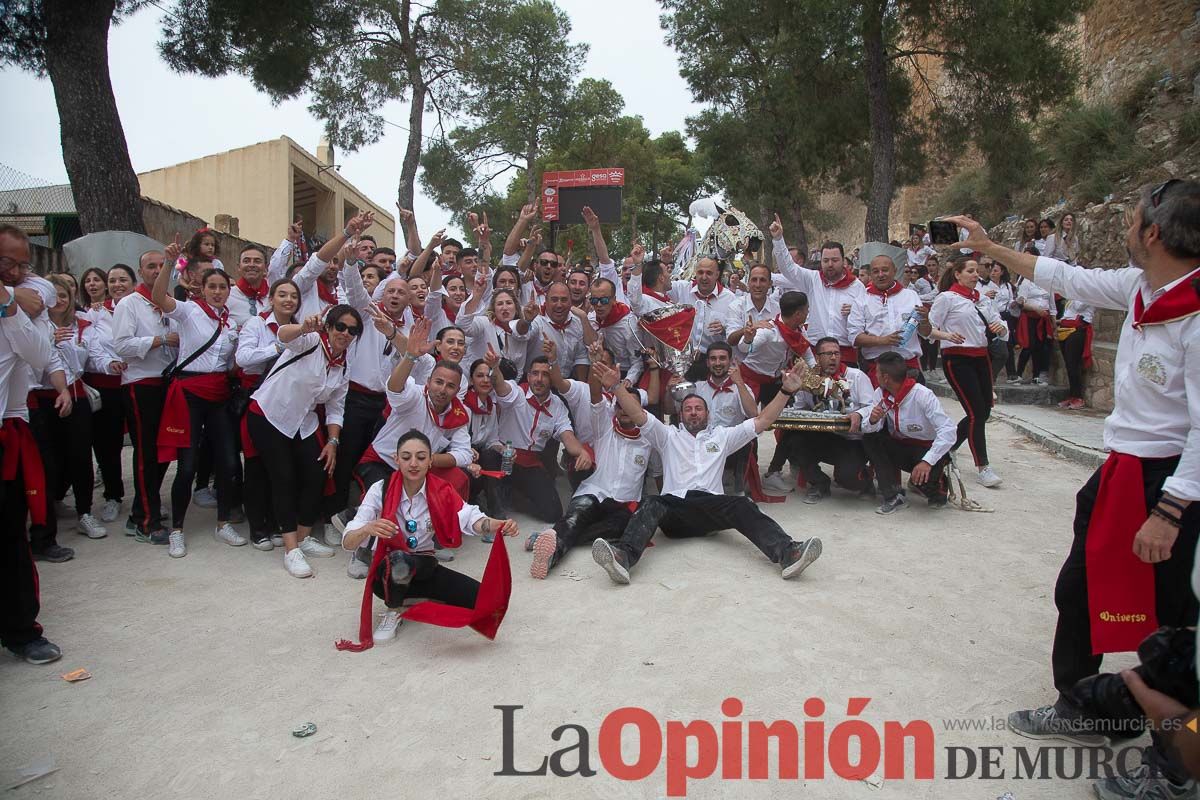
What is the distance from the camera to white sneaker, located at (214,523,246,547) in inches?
203

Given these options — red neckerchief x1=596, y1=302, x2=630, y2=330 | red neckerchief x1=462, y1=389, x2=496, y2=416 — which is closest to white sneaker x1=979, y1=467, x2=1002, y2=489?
red neckerchief x1=596, y1=302, x2=630, y2=330

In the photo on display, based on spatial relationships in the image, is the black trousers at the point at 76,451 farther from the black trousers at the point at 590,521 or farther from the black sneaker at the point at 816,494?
the black sneaker at the point at 816,494

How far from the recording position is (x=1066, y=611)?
2.87 meters

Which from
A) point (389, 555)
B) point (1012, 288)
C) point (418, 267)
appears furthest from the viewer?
point (1012, 288)

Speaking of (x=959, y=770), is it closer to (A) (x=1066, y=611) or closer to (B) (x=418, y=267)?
(A) (x=1066, y=611)

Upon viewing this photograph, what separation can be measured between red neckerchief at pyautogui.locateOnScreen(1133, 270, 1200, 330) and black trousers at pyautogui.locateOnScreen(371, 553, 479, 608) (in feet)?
10.1

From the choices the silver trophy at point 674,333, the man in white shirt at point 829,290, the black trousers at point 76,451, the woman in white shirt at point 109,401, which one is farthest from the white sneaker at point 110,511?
the man in white shirt at point 829,290

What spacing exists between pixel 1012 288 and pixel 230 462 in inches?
380

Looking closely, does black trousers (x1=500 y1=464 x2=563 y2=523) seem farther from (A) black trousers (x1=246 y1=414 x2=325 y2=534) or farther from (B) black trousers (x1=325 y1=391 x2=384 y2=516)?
(A) black trousers (x1=246 y1=414 x2=325 y2=534)

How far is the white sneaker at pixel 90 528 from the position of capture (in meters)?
5.21

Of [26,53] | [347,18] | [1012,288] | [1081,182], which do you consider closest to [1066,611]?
[1012,288]

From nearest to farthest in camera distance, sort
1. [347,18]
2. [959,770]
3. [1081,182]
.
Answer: [959,770], [1081,182], [347,18]

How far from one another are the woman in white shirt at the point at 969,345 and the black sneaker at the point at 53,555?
6.38m

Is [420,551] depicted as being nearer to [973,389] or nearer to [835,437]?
[835,437]
